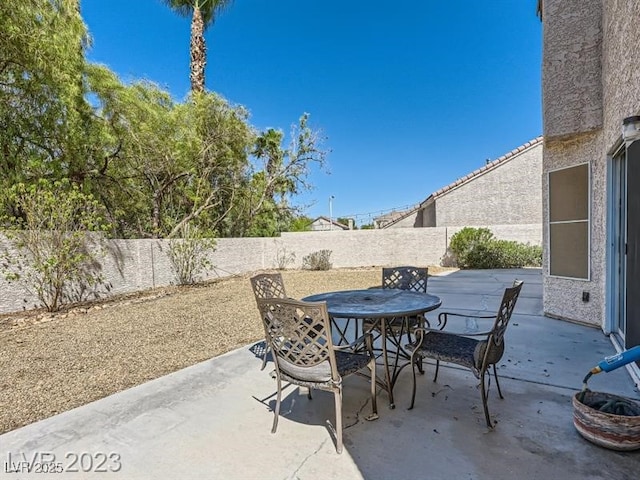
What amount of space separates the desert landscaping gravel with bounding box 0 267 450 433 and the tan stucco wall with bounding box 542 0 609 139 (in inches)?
213

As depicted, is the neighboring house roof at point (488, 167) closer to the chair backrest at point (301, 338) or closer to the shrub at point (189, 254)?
the shrub at point (189, 254)

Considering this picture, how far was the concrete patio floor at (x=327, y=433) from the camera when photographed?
2096 millimetres

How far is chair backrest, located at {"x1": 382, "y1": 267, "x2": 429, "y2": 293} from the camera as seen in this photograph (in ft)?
14.0

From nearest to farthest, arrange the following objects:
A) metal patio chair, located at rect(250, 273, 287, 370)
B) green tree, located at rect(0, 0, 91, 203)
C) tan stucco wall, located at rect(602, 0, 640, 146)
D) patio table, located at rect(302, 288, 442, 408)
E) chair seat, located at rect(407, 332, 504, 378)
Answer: chair seat, located at rect(407, 332, 504, 378) → patio table, located at rect(302, 288, 442, 408) → tan stucco wall, located at rect(602, 0, 640, 146) → metal patio chair, located at rect(250, 273, 287, 370) → green tree, located at rect(0, 0, 91, 203)

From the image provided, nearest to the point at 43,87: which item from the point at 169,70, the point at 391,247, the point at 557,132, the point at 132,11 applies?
the point at 132,11

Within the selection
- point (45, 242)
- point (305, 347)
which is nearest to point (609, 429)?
point (305, 347)

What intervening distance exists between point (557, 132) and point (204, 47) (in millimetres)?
13698

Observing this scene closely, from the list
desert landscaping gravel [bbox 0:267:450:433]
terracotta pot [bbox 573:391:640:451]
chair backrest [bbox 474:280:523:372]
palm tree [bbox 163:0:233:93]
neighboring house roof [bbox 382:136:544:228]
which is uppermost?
palm tree [bbox 163:0:233:93]

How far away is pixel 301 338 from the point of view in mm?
2373

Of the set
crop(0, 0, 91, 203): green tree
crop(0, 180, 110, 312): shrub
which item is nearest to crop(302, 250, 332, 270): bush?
crop(0, 180, 110, 312): shrub

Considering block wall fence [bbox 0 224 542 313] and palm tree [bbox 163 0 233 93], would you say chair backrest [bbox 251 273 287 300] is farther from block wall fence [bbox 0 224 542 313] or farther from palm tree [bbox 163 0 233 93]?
palm tree [bbox 163 0 233 93]

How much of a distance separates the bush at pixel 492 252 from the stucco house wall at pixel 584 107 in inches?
337

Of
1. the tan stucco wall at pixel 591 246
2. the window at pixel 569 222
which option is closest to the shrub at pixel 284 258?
the tan stucco wall at pixel 591 246

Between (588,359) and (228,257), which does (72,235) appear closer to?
(228,257)
